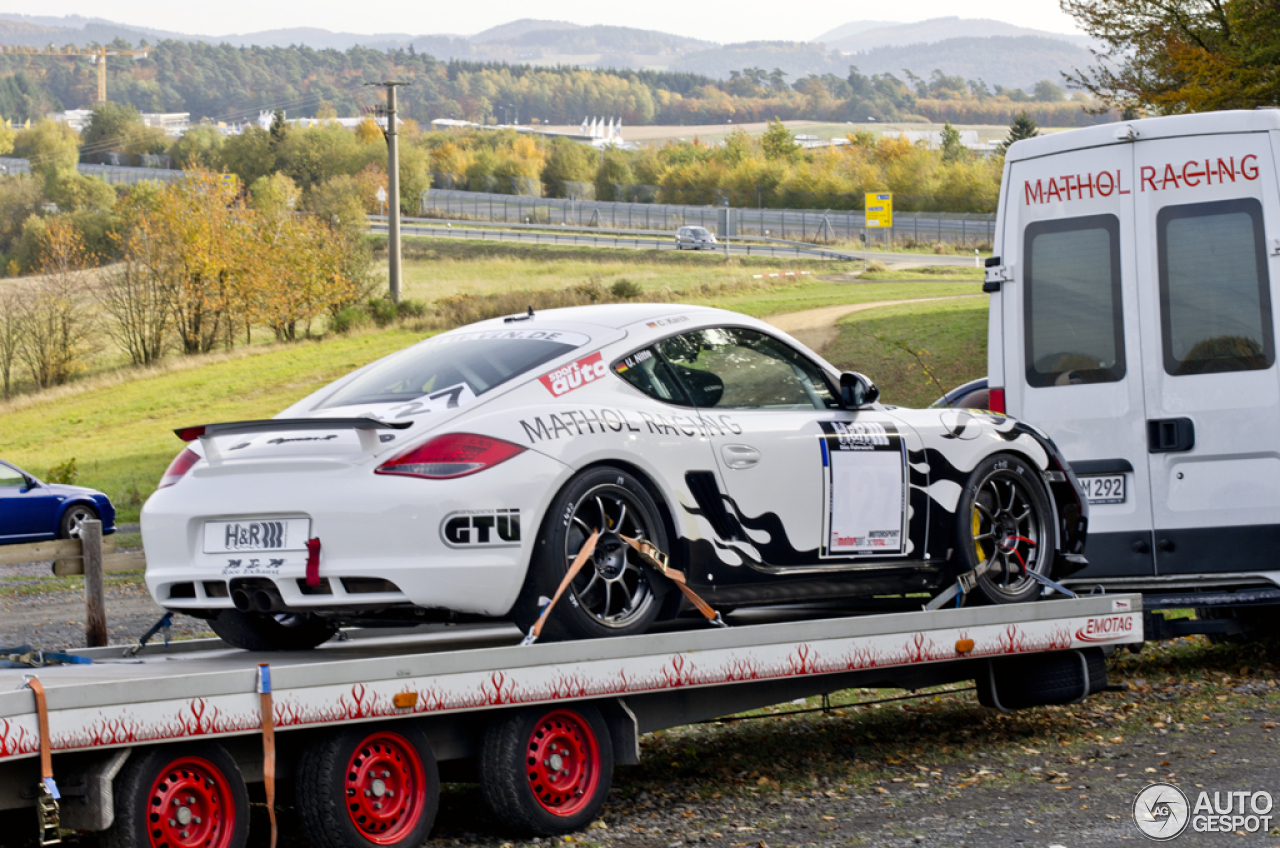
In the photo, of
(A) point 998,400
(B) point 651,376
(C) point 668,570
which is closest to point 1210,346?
(A) point 998,400

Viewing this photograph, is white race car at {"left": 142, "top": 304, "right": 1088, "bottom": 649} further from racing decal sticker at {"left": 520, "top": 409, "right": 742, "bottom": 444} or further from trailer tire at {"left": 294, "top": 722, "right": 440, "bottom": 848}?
trailer tire at {"left": 294, "top": 722, "right": 440, "bottom": 848}

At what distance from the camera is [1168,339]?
7504 millimetres

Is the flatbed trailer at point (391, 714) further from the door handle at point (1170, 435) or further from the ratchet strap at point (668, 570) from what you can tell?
the door handle at point (1170, 435)

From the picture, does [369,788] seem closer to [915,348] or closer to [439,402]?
[439,402]

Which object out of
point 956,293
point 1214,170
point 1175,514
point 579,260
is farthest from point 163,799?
point 579,260

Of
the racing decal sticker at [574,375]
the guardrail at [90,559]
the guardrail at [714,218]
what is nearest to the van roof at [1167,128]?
the racing decal sticker at [574,375]

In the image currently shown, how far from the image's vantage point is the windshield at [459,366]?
541cm

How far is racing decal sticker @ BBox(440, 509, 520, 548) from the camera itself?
482 cm

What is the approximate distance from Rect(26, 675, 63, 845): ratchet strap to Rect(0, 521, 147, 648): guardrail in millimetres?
3964

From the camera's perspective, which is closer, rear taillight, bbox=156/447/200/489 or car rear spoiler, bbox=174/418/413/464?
car rear spoiler, bbox=174/418/413/464

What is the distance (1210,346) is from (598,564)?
13.1ft

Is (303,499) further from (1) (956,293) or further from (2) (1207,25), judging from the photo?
(1) (956,293)

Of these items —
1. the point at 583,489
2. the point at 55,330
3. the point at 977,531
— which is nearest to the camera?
the point at 583,489

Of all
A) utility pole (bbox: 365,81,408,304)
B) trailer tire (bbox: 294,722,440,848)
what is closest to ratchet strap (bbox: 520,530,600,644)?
trailer tire (bbox: 294,722,440,848)
